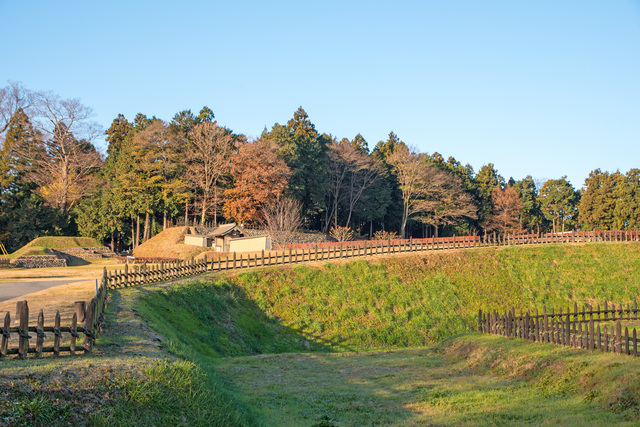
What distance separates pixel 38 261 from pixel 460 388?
37.4 metres

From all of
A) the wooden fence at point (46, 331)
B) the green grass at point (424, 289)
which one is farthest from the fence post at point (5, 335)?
the green grass at point (424, 289)

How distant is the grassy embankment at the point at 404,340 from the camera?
32.5 feet

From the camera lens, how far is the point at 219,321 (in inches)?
874

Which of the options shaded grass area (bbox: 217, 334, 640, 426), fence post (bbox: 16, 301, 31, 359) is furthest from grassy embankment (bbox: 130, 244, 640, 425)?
fence post (bbox: 16, 301, 31, 359)

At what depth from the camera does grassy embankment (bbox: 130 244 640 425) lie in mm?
9906

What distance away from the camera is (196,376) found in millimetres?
9422

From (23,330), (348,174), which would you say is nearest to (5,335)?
(23,330)

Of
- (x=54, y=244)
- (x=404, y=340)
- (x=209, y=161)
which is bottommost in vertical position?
(x=404, y=340)

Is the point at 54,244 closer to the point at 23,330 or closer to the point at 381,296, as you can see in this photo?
the point at 381,296

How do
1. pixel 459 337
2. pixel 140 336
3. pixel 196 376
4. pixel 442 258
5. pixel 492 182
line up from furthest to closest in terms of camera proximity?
pixel 492 182 < pixel 442 258 < pixel 459 337 < pixel 140 336 < pixel 196 376

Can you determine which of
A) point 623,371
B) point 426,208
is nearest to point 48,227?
point 426,208

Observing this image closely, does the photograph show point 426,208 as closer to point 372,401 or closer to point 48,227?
point 48,227

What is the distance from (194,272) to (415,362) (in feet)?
55.8

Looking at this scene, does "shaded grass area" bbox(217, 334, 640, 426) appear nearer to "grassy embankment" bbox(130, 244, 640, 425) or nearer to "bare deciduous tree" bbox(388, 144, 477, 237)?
"grassy embankment" bbox(130, 244, 640, 425)
